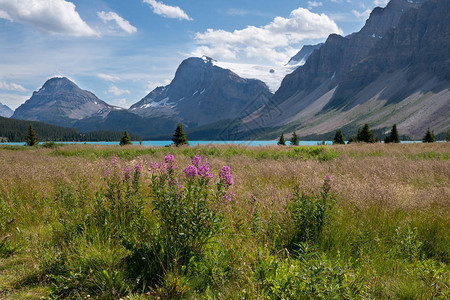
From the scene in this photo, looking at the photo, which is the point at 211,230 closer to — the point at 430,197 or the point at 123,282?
the point at 123,282

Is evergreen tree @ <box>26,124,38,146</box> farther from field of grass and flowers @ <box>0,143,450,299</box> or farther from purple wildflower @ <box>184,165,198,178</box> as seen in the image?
purple wildflower @ <box>184,165,198,178</box>

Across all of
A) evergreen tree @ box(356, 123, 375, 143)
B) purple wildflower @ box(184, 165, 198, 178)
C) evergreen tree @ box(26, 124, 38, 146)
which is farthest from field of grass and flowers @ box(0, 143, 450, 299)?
evergreen tree @ box(26, 124, 38, 146)

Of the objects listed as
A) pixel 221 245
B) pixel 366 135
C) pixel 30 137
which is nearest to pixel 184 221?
pixel 221 245

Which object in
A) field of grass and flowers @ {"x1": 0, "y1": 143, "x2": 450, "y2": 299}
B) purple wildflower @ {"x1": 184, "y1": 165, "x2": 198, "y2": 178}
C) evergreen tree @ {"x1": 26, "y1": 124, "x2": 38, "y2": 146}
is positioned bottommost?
field of grass and flowers @ {"x1": 0, "y1": 143, "x2": 450, "y2": 299}

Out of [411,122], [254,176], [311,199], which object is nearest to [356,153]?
[254,176]

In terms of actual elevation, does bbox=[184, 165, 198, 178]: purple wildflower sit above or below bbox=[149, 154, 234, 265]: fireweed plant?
above

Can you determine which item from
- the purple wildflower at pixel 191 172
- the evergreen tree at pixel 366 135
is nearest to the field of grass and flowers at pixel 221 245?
the purple wildflower at pixel 191 172

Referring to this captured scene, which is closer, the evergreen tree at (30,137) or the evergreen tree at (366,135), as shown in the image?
the evergreen tree at (366,135)

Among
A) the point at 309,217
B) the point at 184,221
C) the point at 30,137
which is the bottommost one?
the point at 309,217

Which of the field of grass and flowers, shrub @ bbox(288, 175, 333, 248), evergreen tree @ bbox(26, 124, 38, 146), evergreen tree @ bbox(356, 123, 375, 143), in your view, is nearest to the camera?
the field of grass and flowers

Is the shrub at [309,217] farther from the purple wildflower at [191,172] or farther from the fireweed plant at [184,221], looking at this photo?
the purple wildflower at [191,172]

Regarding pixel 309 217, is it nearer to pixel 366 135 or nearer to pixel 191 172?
pixel 191 172

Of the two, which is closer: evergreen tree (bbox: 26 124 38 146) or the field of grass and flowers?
the field of grass and flowers

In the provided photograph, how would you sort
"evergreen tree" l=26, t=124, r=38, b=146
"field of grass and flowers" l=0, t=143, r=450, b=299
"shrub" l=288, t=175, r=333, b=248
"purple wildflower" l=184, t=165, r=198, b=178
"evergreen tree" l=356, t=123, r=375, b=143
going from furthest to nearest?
"evergreen tree" l=26, t=124, r=38, b=146, "evergreen tree" l=356, t=123, r=375, b=143, "shrub" l=288, t=175, r=333, b=248, "purple wildflower" l=184, t=165, r=198, b=178, "field of grass and flowers" l=0, t=143, r=450, b=299
